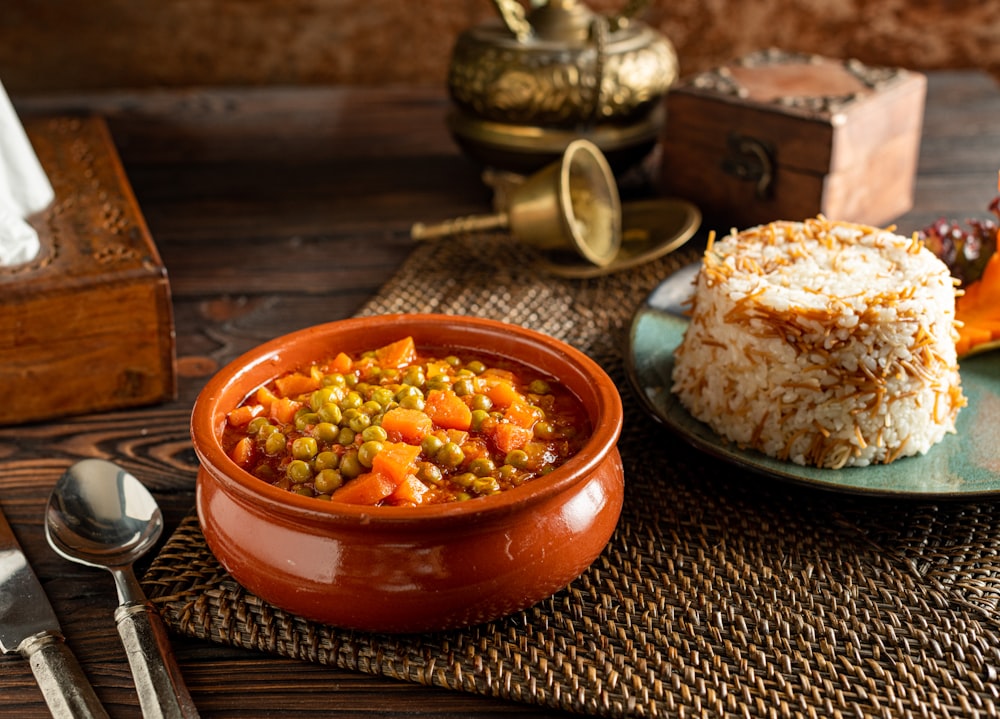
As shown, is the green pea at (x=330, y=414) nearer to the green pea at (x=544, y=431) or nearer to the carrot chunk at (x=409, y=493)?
the carrot chunk at (x=409, y=493)

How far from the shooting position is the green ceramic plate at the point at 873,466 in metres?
1.71

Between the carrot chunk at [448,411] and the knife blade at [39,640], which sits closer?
the knife blade at [39,640]

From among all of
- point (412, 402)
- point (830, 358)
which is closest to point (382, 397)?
point (412, 402)

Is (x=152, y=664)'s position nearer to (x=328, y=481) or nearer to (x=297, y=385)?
(x=328, y=481)

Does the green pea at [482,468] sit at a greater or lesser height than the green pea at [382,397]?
lesser

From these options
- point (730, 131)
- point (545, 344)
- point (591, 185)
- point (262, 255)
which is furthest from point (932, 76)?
point (545, 344)

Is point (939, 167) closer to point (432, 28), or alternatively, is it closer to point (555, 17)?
point (555, 17)

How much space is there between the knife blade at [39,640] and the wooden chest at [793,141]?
2074 millimetres

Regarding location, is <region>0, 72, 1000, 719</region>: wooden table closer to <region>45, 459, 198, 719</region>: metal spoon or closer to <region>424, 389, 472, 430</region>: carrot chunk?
<region>45, 459, 198, 719</region>: metal spoon

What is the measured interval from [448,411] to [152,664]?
1.86ft

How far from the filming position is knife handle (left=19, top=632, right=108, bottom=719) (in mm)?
1373

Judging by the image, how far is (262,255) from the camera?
2920mm

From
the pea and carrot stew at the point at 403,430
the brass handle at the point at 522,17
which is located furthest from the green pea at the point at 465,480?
the brass handle at the point at 522,17

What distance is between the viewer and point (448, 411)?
63.2 inches
